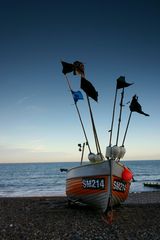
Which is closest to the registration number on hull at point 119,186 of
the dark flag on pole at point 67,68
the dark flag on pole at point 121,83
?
the dark flag on pole at point 121,83

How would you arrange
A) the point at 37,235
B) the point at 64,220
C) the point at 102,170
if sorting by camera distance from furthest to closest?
the point at 102,170
the point at 64,220
the point at 37,235

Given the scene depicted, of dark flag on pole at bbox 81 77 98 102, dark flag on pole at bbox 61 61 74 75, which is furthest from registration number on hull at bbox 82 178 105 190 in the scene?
dark flag on pole at bbox 61 61 74 75

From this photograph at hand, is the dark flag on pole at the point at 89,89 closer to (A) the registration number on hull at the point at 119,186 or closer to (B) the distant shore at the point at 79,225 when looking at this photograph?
(A) the registration number on hull at the point at 119,186

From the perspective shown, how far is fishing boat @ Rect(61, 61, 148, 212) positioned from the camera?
49.0ft

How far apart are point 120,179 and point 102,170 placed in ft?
4.91

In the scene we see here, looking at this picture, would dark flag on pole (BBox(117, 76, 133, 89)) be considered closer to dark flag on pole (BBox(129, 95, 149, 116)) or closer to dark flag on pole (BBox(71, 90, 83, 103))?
dark flag on pole (BBox(129, 95, 149, 116))

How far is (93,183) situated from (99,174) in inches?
29.2

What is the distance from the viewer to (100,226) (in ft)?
40.7

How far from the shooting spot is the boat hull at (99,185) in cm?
1492

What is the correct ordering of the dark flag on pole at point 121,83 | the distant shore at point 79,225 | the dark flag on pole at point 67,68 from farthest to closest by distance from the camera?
the dark flag on pole at point 67,68, the dark flag on pole at point 121,83, the distant shore at point 79,225

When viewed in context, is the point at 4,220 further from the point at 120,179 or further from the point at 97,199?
the point at 120,179

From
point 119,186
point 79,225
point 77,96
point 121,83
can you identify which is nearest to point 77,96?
point 77,96

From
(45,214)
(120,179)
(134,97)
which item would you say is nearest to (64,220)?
(45,214)

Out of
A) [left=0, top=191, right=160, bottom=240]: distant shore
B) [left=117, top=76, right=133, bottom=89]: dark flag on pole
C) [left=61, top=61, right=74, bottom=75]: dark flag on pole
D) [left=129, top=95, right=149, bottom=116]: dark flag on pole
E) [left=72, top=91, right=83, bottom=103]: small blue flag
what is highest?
[left=61, top=61, right=74, bottom=75]: dark flag on pole
